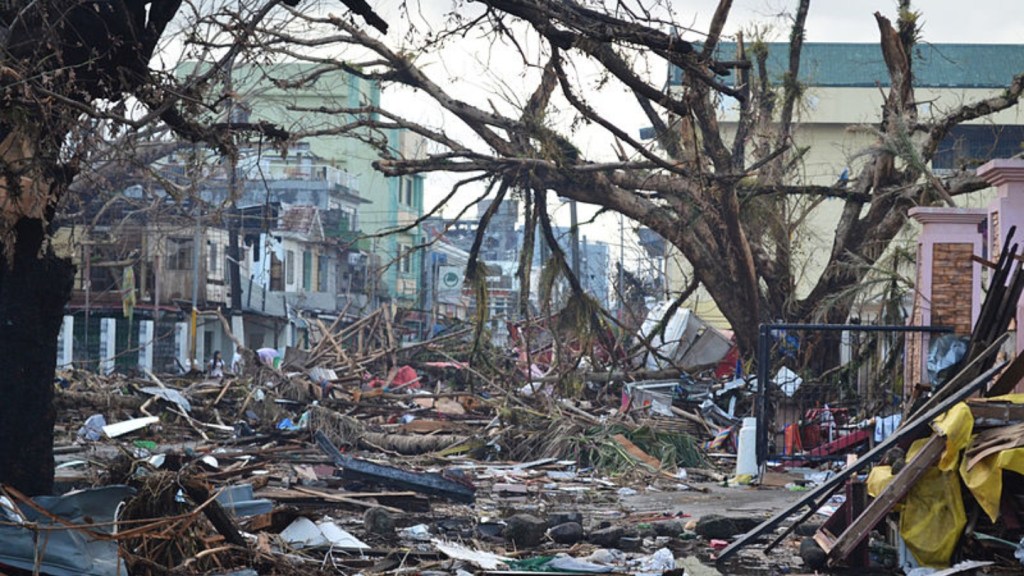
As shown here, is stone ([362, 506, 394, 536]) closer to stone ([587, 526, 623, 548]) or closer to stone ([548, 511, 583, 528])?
stone ([548, 511, 583, 528])

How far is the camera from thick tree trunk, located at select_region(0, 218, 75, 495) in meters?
8.12

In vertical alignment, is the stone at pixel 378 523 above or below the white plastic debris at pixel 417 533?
above

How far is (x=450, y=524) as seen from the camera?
1094 centimetres

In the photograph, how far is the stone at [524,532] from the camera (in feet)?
32.3

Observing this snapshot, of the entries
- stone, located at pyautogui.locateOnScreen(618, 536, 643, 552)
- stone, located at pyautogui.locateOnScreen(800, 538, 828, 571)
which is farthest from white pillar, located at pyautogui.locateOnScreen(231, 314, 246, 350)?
stone, located at pyautogui.locateOnScreen(800, 538, 828, 571)

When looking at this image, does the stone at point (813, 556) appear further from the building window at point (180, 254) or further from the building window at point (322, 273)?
the building window at point (322, 273)

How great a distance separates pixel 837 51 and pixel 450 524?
139ft

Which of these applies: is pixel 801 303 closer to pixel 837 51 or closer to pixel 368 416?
pixel 368 416

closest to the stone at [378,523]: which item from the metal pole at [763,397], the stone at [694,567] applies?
the stone at [694,567]

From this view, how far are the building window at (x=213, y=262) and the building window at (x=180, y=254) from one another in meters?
0.92

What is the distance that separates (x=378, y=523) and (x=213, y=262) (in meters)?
43.6

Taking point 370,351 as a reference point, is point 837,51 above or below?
above

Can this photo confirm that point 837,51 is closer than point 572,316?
No

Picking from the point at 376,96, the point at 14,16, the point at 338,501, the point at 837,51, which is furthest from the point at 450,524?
the point at 376,96
